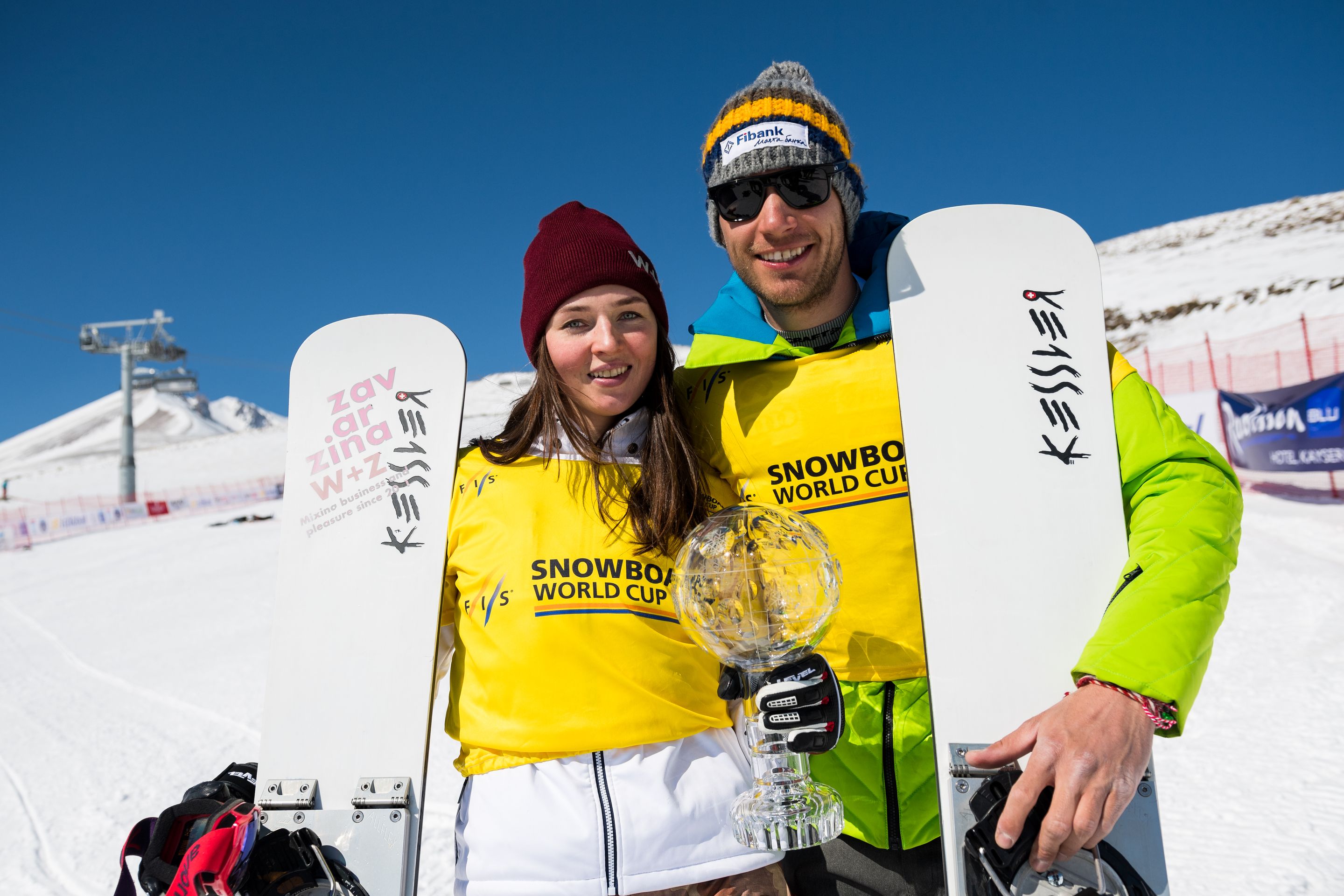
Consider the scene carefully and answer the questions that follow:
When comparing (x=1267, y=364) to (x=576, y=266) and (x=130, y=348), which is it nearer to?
(x=576, y=266)

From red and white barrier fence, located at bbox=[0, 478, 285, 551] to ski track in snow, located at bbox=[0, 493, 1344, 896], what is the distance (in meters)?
10.8

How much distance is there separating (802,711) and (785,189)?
1192mm

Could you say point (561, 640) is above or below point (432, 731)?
above

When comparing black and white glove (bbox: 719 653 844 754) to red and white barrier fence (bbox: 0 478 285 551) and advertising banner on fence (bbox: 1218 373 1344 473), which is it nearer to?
advertising banner on fence (bbox: 1218 373 1344 473)

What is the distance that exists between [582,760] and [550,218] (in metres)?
1.32

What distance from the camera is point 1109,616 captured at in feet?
4.47

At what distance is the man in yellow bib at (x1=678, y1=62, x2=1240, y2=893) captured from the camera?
1.33m

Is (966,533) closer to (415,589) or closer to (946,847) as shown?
(946,847)

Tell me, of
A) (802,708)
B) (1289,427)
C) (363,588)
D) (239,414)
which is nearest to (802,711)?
(802,708)

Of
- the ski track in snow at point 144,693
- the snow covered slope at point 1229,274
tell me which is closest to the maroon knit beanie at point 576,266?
the ski track in snow at point 144,693

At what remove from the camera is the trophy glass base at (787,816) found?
1323 mm

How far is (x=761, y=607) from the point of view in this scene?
142 centimetres

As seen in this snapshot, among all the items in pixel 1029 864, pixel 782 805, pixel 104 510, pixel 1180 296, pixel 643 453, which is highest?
pixel 1180 296

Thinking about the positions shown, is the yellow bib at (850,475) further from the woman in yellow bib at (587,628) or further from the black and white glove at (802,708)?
the black and white glove at (802,708)
